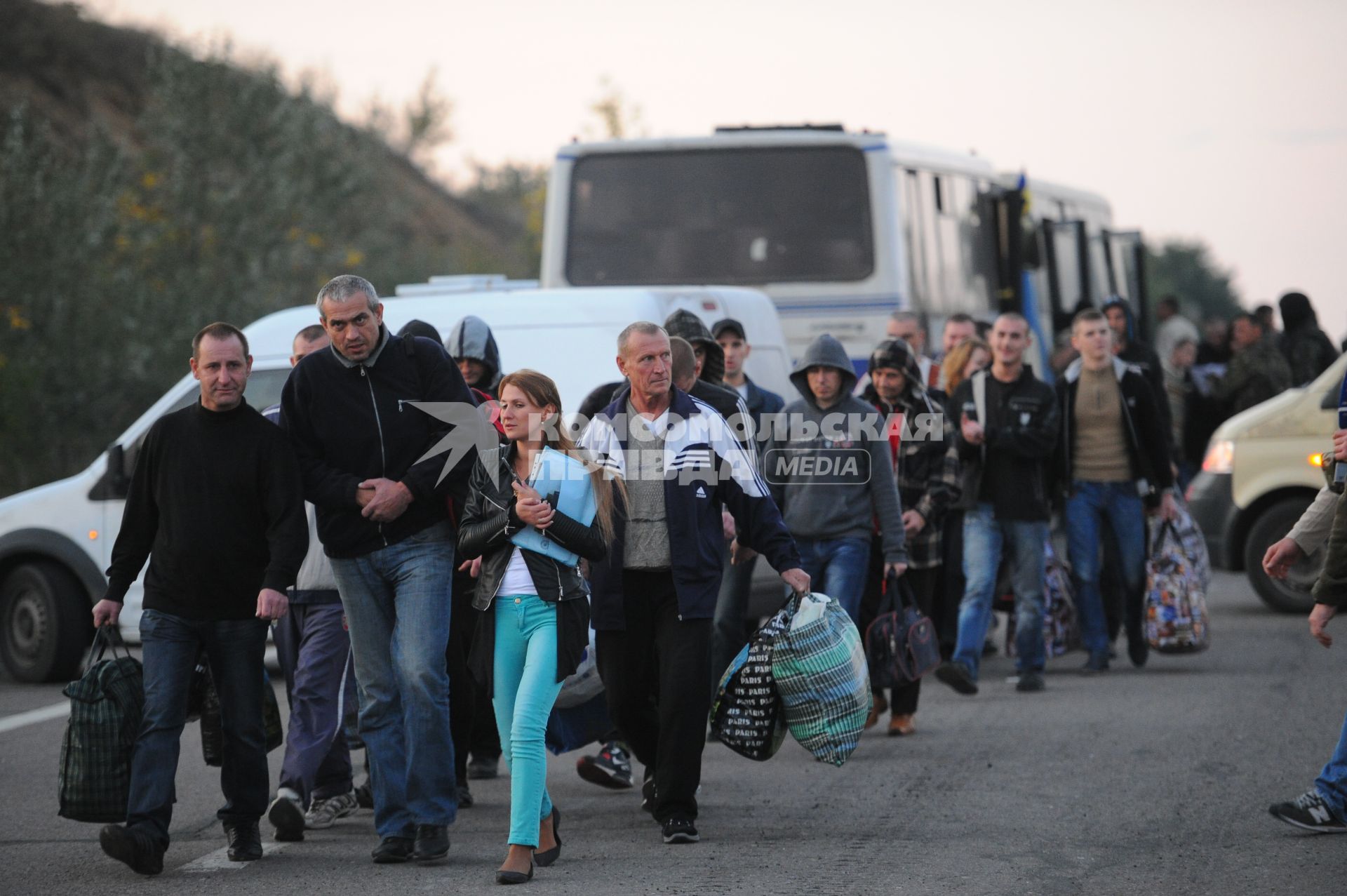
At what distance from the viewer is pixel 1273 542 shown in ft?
46.0

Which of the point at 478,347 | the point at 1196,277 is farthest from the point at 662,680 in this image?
the point at 1196,277

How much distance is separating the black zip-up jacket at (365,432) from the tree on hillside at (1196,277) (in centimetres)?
10764

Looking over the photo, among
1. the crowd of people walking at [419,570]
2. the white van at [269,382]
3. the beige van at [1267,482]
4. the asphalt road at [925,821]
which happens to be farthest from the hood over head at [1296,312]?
the crowd of people walking at [419,570]

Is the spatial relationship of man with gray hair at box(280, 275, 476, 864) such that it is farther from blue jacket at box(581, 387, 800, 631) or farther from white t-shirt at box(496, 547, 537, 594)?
blue jacket at box(581, 387, 800, 631)

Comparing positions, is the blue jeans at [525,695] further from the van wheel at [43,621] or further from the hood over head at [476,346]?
the van wheel at [43,621]

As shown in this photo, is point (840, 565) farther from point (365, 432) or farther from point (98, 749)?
point (98, 749)

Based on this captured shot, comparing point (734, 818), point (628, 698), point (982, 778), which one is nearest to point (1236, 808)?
point (982, 778)

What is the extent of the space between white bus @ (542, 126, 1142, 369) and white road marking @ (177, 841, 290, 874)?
8916 millimetres

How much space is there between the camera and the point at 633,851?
6828mm

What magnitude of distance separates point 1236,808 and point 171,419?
4.42m

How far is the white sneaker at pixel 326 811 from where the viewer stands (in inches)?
294

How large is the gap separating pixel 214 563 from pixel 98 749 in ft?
2.58

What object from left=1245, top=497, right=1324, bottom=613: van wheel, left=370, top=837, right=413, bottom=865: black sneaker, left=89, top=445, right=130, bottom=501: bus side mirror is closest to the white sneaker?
left=370, top=837, right=413, bottom=865: black sneaker

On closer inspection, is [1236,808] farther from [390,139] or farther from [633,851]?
[390,139]
